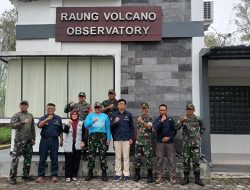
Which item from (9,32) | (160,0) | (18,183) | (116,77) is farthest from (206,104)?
(9,32)

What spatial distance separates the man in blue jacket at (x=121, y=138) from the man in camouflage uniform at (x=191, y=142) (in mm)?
1102

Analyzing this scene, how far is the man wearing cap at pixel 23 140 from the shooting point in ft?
24.9

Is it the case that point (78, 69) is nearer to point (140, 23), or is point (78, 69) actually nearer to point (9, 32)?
point (140, 23)

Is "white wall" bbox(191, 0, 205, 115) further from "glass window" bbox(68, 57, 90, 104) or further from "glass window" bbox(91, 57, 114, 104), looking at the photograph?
"glass window" bbox(68, 57, 90, 104)

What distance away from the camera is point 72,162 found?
305 inches

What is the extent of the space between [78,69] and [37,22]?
167cm

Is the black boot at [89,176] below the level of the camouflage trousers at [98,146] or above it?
below

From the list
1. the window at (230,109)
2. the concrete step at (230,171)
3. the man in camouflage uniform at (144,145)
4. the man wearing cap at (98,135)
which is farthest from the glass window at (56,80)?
the window at (230,109)

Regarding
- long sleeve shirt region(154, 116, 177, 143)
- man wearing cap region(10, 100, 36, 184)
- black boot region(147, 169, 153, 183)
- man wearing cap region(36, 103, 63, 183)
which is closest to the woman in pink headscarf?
man wearing cap region(36, 103, 63, 183)

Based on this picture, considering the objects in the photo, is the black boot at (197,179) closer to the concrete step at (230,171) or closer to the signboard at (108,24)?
the concrete step at (230,171)

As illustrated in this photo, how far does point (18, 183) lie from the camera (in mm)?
7590

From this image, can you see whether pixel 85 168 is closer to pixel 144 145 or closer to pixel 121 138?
pixel 121 138

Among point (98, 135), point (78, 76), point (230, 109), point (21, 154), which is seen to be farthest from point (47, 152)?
point (230, 109)

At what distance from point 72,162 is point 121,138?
1.21m
